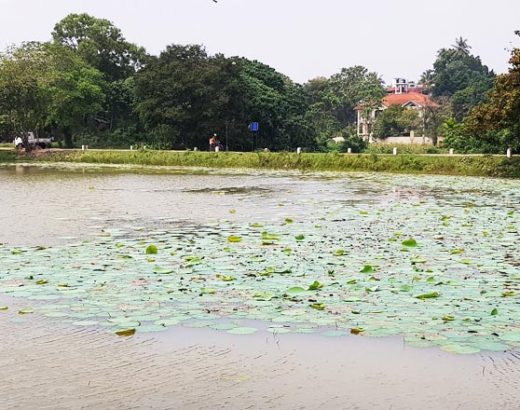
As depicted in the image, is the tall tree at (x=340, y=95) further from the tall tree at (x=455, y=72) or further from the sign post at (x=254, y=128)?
the sign post at (x=254, y=128)

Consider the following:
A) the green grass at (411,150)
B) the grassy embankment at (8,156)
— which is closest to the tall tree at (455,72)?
the green grass at (411,150)

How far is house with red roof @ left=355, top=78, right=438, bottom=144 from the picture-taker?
57.1m

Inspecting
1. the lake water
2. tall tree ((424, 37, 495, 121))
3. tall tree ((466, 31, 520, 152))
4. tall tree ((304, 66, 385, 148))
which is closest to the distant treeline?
tall tree ((466, 31, 520, 152))

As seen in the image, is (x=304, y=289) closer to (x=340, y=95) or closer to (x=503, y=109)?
(x=503, y=109)

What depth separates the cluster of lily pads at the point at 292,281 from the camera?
16.4 feet

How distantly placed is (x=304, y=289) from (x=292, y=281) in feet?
1.27

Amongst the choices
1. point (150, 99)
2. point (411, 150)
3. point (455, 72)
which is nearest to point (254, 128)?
point (150, 99)

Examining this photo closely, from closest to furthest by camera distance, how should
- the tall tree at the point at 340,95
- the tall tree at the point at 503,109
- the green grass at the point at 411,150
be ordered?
the tall tree at the point at 503,109, the green grass at the point at 411,150, the tall tree at the point at 340,95

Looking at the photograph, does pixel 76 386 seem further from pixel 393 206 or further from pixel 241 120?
pixel 241 120

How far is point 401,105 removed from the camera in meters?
63.2

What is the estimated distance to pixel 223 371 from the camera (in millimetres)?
4105

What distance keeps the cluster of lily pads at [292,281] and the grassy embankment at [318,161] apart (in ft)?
55.0

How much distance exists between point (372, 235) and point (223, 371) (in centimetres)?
588

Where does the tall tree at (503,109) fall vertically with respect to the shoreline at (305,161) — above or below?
above
